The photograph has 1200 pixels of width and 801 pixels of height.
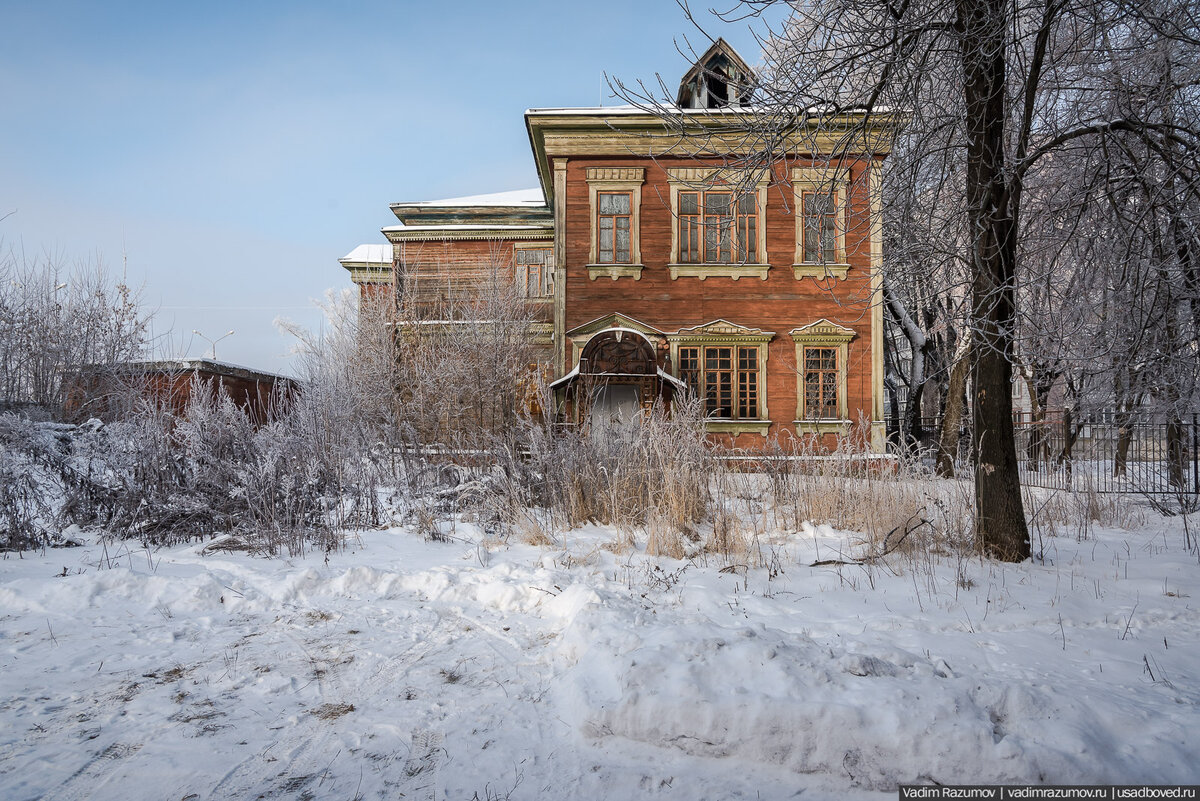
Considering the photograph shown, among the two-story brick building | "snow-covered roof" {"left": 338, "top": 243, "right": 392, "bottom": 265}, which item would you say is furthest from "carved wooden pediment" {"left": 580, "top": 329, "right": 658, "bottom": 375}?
"snow-covered roof" {"left": 338, "top": 243, "right": 392, "bottom": 265}

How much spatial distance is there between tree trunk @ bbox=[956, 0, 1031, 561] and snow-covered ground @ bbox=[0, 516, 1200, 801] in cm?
60

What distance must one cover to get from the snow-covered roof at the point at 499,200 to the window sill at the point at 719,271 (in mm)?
7509

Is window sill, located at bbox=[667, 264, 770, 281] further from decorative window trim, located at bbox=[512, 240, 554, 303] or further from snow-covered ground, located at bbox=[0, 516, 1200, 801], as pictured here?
snow-covered ground, located at bbox=[0, 516, 1200, 801]

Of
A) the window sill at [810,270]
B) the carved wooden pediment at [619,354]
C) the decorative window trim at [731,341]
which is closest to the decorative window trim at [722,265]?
the window sill at [810,270]

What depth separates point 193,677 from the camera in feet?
10.2

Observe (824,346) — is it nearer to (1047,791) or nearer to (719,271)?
(719,271)

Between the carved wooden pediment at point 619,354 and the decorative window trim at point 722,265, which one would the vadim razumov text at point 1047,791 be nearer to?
the carved wooden pediment at point 619,354

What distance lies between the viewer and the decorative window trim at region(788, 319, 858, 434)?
52.1 feet

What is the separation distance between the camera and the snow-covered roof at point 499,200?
71.2 feet

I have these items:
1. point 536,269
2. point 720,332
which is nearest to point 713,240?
point 720,332

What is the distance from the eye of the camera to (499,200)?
22.4m

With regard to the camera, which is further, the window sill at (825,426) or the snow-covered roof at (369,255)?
the snow-covered roof at (369,255)

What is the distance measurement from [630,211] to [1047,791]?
1546 cm

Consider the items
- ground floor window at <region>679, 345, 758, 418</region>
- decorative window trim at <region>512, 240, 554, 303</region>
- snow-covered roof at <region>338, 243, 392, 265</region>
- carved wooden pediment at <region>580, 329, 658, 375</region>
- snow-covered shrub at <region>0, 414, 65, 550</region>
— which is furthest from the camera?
snow-covered roof at <region>338, 243, 392, 265</region>
